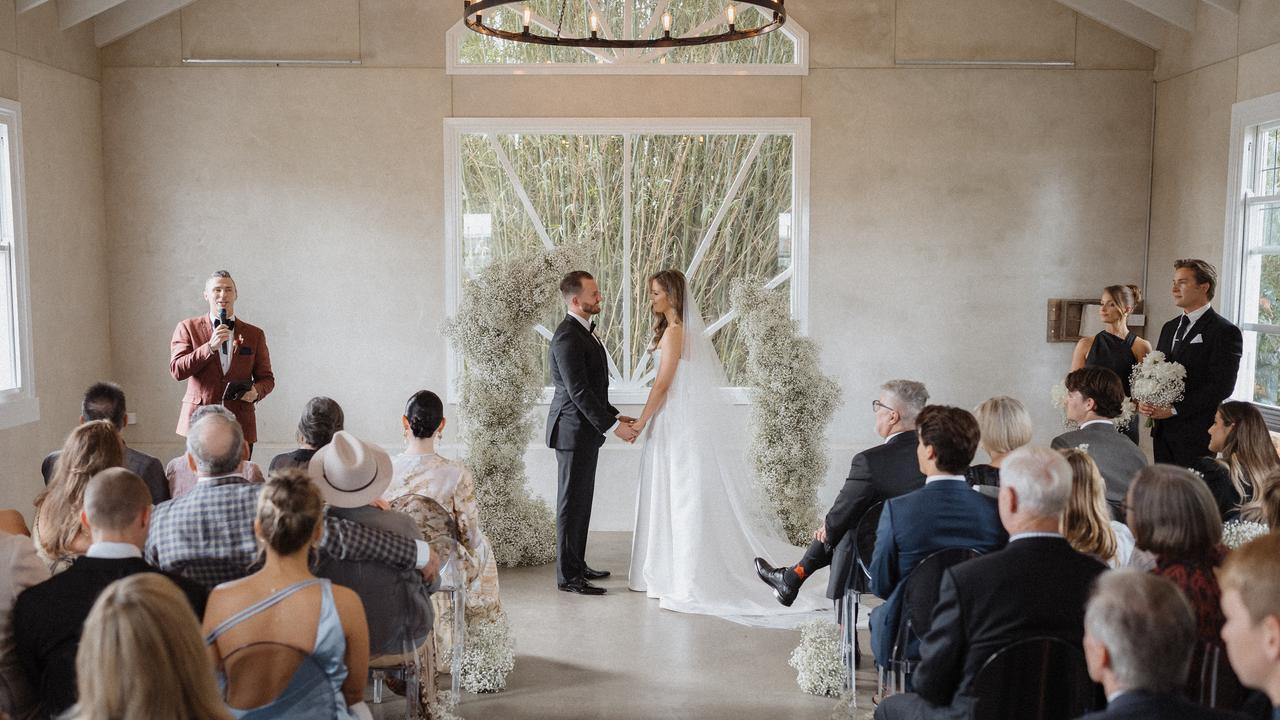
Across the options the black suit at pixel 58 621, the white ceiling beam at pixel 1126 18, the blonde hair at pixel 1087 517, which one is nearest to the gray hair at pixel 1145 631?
the blonde hair at pixel 1087 517

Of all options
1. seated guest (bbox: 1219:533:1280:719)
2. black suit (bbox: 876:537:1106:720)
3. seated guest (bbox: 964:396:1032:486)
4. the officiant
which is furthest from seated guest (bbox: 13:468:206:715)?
the officiant

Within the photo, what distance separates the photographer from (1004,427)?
388cm

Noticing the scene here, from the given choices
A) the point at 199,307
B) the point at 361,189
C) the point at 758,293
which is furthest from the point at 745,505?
the point at 199,307

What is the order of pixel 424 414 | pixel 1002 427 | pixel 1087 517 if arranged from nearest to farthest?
pixel 1087 517 → pixel 1002 427 → pixel 424 414

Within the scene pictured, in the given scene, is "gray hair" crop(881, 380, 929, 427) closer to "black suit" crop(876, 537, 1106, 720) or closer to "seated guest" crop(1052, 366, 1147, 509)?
"seated guest" crop(1052, 366, 1147, 509)

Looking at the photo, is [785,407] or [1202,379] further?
[785,407]

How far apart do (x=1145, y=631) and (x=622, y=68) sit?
667cm

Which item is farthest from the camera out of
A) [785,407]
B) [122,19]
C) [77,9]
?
[122,19]

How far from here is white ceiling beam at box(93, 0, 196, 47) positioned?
765cm

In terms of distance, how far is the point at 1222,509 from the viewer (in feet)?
13.5

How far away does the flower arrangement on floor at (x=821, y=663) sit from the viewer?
4.39 meters

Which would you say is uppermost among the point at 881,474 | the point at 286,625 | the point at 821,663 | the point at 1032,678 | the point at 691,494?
the point at 881,474

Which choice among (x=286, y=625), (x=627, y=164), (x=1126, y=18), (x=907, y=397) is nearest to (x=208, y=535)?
(x=286, y=625)

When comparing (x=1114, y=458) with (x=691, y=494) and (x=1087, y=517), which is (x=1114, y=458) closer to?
(x=1087, y=517)
